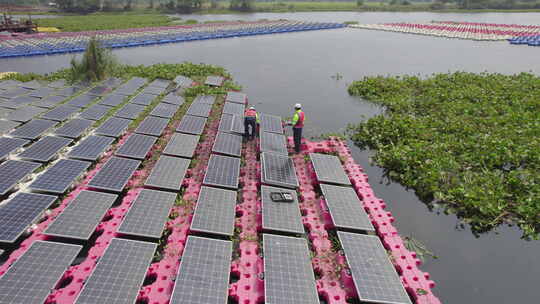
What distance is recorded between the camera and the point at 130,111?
14.2 metres

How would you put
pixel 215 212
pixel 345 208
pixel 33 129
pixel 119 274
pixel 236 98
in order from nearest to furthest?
1. pixel 119 274
2. pixel 215 212
3. pixel 345 208
4. pixel 33 129
5. pixel 236 98

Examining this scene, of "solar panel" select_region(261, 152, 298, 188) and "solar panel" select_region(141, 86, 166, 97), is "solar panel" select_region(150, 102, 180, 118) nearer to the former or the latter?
"solar panel" select_region(141, 86, 166, 97)

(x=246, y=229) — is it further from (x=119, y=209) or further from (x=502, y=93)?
(x=502, y=93)

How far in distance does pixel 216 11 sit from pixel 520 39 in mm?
64562

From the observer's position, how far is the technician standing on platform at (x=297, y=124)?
11.3m

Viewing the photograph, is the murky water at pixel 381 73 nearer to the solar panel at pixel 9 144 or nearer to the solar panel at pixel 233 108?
the solar panel at pixel 233 108

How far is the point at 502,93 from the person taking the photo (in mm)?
16938

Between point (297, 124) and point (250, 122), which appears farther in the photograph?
point (250, 122)

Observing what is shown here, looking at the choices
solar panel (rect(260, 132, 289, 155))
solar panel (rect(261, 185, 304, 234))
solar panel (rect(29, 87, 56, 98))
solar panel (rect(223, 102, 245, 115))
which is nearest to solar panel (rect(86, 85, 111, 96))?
solar panel (rect(29, 87, 56, 98))

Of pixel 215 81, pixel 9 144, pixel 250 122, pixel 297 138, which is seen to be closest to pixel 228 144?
pixel 250 122

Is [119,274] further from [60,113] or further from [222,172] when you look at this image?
[60,113]

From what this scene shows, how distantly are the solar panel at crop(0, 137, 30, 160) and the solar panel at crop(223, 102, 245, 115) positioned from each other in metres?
8.05

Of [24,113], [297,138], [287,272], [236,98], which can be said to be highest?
[236,98]

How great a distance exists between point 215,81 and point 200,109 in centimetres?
485
